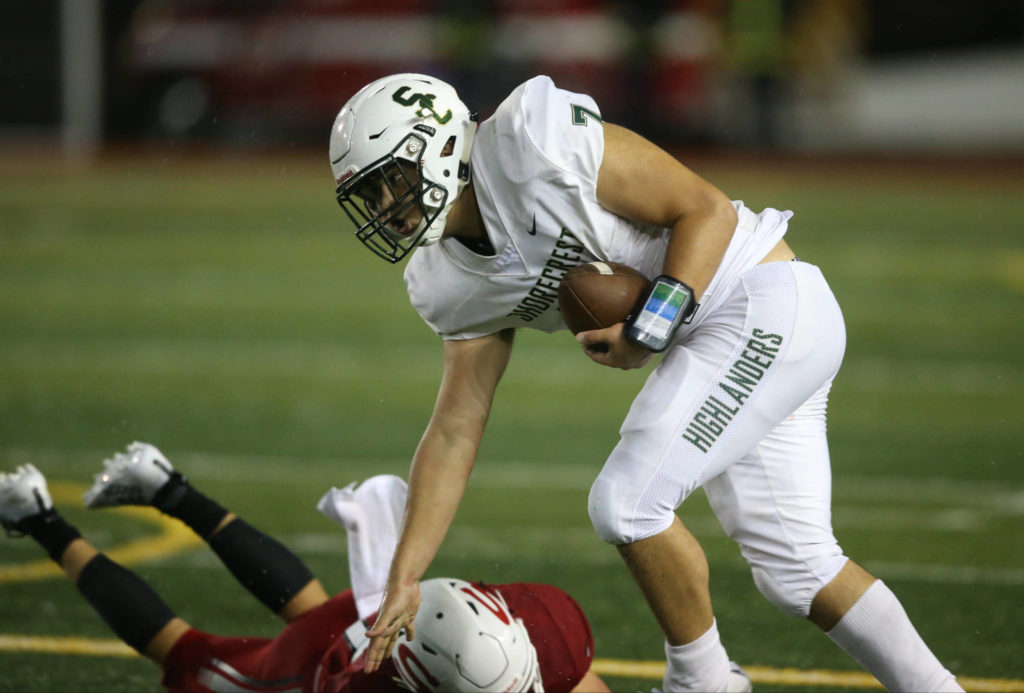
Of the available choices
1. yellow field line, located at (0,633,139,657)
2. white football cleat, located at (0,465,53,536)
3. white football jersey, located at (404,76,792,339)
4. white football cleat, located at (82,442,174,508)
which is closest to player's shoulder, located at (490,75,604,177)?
white football jersey, located at (404,76,792,339)

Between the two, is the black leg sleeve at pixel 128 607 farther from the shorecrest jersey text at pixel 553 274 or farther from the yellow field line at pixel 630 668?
the shorecrest jersey text at pixel 553 274

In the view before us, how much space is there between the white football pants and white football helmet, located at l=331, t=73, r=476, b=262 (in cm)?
59

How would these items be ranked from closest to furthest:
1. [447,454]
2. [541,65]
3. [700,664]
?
[700,664] → [447,454] → [541,65]

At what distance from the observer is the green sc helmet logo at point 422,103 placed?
301 centimetres

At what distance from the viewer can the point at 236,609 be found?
424 centimetres

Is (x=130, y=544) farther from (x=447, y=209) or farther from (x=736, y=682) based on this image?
(x=736, y=682)

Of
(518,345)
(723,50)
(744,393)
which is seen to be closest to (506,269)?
(744,393)

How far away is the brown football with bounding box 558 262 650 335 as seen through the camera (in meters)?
2.97

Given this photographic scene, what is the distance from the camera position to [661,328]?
287 cm

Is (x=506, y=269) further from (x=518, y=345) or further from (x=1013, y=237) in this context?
(x=1013, y=237)

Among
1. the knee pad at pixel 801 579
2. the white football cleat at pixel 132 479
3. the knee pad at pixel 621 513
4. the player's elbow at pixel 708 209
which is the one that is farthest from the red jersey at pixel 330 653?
the player's elbow at pixel 708 209

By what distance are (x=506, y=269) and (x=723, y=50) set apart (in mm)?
14163

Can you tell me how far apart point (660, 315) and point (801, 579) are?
0.65 meters

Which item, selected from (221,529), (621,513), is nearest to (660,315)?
(621,513)
